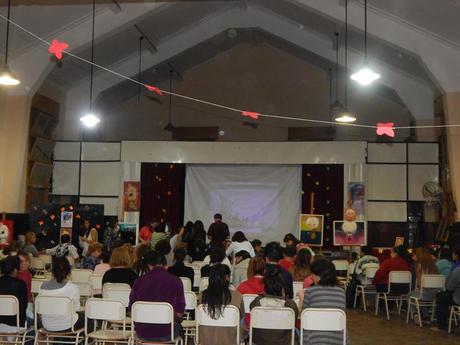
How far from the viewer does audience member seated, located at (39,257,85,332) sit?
525 cm

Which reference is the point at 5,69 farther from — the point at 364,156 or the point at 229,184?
the point at 364,156

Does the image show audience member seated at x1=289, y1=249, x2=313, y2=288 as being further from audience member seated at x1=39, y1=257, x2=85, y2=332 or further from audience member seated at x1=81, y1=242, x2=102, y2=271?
audience member seated at x1=81, y1=242, x2=102, y2=271

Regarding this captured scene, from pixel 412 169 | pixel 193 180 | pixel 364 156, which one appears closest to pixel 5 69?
pixel 193 180

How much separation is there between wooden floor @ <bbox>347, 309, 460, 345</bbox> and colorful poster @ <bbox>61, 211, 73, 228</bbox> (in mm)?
6754

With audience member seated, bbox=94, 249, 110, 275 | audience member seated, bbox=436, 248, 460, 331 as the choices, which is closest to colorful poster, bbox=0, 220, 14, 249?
audience member seated, bbox=94, 249, 110, 275

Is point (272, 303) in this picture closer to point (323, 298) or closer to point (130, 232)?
point (323, 298)

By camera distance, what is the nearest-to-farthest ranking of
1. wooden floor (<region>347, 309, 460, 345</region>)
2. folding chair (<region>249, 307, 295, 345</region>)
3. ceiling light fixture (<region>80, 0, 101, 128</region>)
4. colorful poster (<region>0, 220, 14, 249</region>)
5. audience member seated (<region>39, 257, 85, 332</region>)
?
1. folding chair (<region>249, 307, 295, 345</region>)
2. audience member seated (<region>39, 257, 85, 332</region>)
3. wooden floor (<region>347, 309, 460, 345</region>)
4. colorful poster (<region>0, 220, 14, 249</region>)
5. ceiling light fixture (<region>80, 0, 101, 128</region>)

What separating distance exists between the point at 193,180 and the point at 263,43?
390 cm

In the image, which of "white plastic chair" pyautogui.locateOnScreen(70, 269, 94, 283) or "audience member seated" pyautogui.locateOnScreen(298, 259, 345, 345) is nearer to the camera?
"audience member seated" pyautogui.locateOnScreen(298, 259, 345, 345)

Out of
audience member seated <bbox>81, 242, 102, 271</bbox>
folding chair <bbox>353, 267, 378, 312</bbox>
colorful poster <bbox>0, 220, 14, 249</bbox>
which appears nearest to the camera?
audience member seated <bbox>81, 242, 102, 271</bbox>

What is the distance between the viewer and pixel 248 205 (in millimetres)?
15055

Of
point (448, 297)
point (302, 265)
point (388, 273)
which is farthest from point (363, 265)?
point (302, 265)

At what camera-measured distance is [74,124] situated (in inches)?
598

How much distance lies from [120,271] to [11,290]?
1.22m
